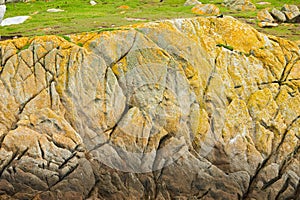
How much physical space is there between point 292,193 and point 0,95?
16220 mm

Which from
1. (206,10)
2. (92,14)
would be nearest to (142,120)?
(92,14)

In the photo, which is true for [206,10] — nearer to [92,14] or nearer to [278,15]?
[278,15]

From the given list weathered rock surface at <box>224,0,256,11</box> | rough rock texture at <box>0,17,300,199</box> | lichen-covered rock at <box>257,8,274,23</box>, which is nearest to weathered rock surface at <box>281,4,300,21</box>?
lichen-covered rock at <box>257,8,274,23</box>

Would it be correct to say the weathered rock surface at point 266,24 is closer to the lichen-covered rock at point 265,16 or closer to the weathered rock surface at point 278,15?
the lichen-covered rock at point 265,16

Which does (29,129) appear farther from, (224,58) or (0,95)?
(224,58)

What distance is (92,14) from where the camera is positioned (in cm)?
3403

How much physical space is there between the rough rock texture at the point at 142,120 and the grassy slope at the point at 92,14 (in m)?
3.99

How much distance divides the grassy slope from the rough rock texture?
3.99 meters

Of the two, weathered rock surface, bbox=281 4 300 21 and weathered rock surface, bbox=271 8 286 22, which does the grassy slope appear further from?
weathered rock surface, bbox=281 4 300 21

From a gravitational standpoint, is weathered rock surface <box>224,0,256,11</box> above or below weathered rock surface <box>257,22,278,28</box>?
below

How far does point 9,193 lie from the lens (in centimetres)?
2273

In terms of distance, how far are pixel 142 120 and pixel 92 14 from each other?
12976mm

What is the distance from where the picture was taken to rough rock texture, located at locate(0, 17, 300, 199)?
76.4 ft

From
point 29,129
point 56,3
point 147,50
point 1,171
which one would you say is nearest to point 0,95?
point 29,129
